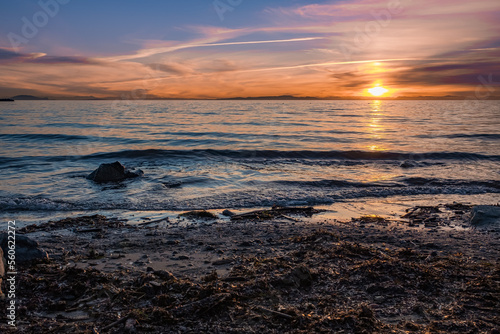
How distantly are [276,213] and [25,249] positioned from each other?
227 inches

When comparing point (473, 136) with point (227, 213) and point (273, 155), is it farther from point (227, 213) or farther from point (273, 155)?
point (227, 213)

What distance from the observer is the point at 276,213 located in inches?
353

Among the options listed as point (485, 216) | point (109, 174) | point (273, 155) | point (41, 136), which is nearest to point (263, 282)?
point (485, 216)

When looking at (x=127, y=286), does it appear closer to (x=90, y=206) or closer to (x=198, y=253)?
(x=198, y=253)

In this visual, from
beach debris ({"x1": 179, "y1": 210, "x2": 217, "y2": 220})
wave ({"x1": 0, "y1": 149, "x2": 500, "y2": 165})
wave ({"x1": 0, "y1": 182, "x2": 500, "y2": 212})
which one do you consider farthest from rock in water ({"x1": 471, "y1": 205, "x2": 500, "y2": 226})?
wave ({"x1": 0, "y1": 149, "x2": 500, "y2": 165})

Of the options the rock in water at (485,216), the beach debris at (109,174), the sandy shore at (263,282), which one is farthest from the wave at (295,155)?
the sandy shore at (263,282)

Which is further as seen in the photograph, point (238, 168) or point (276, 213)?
point (238, 168)

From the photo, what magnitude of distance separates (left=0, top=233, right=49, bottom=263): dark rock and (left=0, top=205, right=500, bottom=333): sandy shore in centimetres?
24

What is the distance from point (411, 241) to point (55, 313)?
618cm

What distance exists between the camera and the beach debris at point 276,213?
28.2 feet

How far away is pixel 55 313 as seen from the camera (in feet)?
12.7

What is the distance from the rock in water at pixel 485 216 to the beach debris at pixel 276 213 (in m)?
3.82

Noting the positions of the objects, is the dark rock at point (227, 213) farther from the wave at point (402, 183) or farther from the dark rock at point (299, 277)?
the wave at point (402, 183)

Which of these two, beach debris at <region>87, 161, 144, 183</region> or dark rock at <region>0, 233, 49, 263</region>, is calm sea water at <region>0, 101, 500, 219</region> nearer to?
beach debris at <region>87, 161, 144, 183</region>
